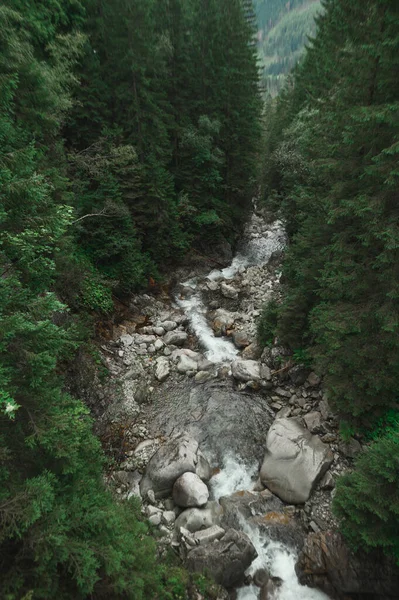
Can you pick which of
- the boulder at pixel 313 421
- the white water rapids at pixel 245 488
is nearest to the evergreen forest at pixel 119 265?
the boulder at pixel 313 421

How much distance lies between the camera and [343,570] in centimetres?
598

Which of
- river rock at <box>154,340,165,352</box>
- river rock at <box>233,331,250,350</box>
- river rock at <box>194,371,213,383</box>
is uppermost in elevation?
river rock at <box>154,340,165,352</box>

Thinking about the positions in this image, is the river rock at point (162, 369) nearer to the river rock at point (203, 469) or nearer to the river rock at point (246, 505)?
the river rock at point (203, 469)

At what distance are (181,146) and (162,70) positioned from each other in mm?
3941

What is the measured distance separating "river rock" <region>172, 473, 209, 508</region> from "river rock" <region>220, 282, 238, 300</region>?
35.3 ft

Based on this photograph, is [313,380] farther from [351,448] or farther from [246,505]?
[246,505]

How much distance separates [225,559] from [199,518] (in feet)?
3.60

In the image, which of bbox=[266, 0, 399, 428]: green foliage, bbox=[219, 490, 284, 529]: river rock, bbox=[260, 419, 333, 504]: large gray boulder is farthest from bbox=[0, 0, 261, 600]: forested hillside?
bbox=[266, 0, 399, 428]: green foliage

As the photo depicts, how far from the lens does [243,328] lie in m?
14.2

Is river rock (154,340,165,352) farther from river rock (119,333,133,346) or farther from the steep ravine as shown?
river rock (119,333,133,346)

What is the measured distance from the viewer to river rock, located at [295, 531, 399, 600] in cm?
578

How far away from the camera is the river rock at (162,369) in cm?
1163

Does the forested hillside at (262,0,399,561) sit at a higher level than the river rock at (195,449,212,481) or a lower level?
higher

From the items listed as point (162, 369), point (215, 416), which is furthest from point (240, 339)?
point (215, 416)
